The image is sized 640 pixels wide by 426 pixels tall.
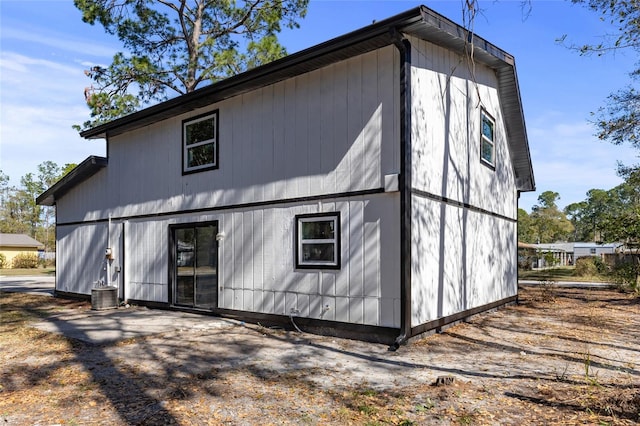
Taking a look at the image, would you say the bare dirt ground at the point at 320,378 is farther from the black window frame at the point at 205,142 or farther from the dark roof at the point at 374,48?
the dark roof at the point at 374,48

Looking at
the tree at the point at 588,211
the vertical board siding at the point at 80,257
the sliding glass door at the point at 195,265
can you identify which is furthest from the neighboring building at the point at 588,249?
the vertical board siding at the point at 80,257

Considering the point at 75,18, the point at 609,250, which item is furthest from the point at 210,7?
the point at 609,250

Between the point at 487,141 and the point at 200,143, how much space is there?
6.83m

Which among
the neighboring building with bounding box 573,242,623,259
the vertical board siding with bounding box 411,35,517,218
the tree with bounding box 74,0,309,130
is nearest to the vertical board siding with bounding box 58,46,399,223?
the vertical board siding with bounding box 411,35,517,218

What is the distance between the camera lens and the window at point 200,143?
396 inches

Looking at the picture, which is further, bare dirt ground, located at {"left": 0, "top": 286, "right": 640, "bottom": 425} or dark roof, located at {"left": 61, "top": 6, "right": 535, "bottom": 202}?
dark roof, located at {"left": 61, "top": 6, "right": 535, "bottom": 202}

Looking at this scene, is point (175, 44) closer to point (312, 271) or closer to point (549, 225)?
point (312, 271)

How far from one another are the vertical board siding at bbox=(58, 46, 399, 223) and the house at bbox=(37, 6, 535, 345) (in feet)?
0.10

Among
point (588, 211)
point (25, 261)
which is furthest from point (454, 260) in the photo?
point (588, 211)

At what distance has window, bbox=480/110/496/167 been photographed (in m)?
10.2

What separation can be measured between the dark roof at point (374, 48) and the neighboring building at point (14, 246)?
117 feet

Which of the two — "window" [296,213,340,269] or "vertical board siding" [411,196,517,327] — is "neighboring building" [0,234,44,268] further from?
"vertical board siding" [411,196,517,327]

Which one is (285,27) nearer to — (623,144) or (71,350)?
(623,144)

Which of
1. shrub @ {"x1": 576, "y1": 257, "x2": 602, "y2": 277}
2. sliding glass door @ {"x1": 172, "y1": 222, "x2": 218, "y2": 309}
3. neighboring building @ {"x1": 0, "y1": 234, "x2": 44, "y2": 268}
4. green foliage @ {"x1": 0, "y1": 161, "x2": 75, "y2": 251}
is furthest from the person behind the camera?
green foliage @ {"x1": 0, "y1": 161, "x2": 75, "y2": 251}
